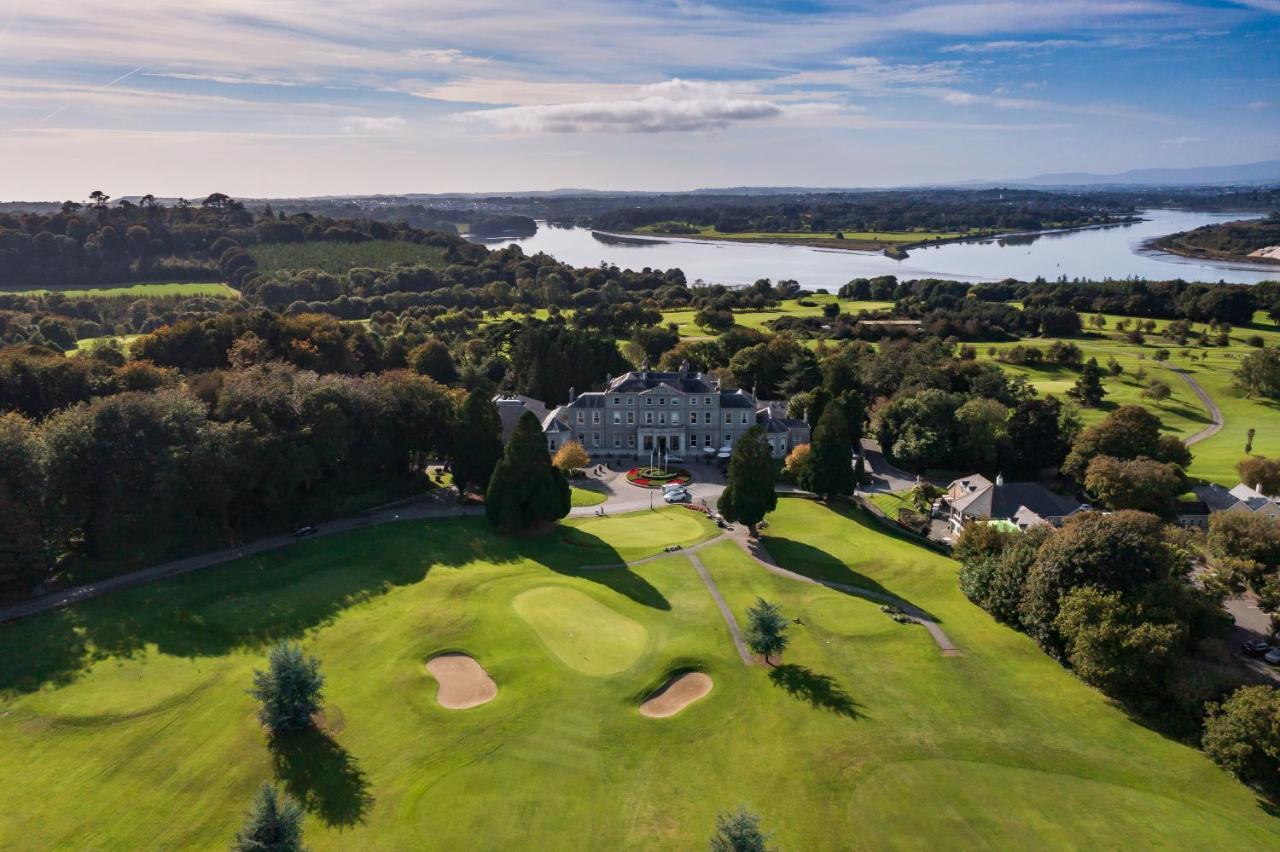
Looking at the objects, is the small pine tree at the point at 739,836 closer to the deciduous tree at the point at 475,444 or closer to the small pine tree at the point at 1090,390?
the deciduous tree at the point at 475,444

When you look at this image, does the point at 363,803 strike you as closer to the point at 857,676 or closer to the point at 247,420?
the point at 857,676

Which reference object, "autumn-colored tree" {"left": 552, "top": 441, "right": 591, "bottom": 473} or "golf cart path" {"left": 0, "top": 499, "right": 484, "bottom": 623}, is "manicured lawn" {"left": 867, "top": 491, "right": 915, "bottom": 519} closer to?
"autumn-colored tree" {"left": 552, "top": 441, "right": 591, "bottom": 473}

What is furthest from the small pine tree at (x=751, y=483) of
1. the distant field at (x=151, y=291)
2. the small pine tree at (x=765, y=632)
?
the distant field at (x=151, y=291)

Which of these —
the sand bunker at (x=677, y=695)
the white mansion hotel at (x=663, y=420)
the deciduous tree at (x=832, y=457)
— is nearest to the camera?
the sand bunker at (x=677, y=695)

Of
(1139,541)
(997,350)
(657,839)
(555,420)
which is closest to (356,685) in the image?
(657,839)

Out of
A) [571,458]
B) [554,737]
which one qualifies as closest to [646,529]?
[571,458]

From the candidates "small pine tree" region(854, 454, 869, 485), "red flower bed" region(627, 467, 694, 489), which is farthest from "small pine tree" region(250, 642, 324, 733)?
"small pine tree" region(854, 454, 869, 485)

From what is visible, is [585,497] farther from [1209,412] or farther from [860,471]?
[1209,412]
